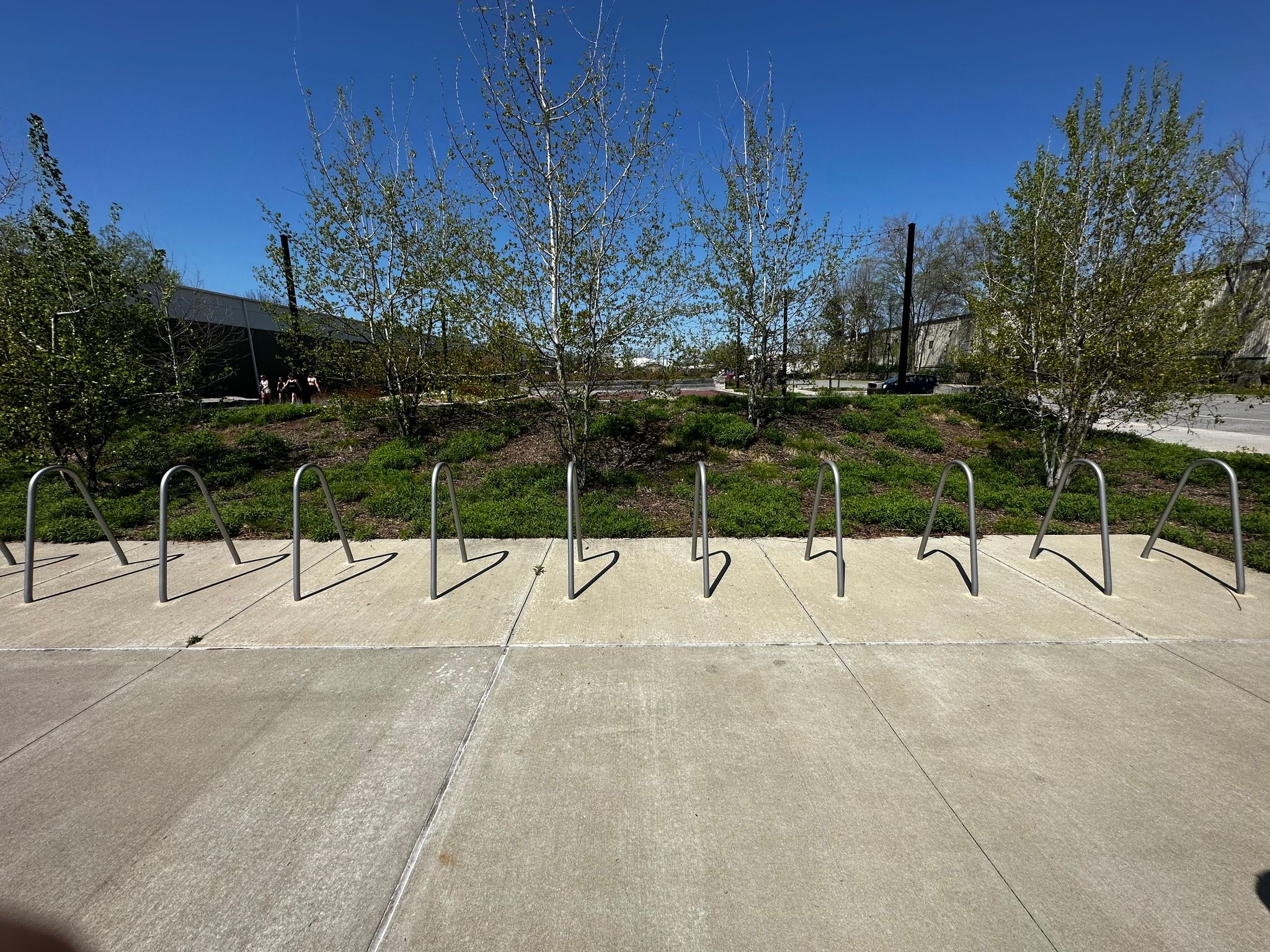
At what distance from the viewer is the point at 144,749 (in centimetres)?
255

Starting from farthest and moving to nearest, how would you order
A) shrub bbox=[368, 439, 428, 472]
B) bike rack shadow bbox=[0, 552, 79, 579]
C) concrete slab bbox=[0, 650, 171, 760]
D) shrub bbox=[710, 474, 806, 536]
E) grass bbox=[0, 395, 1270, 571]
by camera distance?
1. shrub bbox=[368, 439, 428, 472]
2. grass bbox=[0, 395, 1270, 571]
3. shrub bbox=[710, 474, 806, 536]
4. bike rack shadow bbox=[0, 552, 79, 579]
5. concrete slab bbox=[0, 650, 171, 760]

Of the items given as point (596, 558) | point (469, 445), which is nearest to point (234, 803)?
point (596, 558)

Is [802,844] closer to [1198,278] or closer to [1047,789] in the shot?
[1047,789]

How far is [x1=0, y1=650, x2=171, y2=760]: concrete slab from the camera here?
276cm

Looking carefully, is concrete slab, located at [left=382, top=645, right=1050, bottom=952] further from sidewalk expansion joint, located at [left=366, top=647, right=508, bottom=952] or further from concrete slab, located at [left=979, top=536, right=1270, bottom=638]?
concrete slab, located at [left=979, top=536, right=1270, bottom=638]

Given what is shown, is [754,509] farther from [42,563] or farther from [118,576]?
[42,563]

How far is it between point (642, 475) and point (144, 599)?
5300 mm

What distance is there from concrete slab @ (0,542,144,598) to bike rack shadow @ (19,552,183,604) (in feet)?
0.68

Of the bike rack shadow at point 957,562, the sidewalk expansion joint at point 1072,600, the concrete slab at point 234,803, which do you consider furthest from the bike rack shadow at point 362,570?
the sidewalk expansion joint at point 1072,600

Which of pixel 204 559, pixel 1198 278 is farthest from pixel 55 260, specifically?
pixel 1198 278

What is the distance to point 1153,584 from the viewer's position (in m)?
4.41

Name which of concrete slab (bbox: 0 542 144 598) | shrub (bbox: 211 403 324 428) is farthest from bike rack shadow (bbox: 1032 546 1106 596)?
shrub (bbox: 211 403 324 428)

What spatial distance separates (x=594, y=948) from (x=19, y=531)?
7.91 meters

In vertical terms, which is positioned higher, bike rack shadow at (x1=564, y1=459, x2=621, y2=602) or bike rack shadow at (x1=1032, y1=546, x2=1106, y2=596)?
bike rack shadow at (x1=564, y1=459, x2=621, y2=602)
